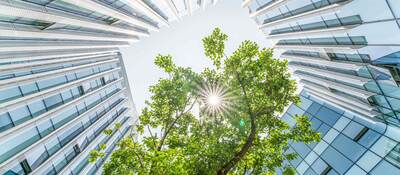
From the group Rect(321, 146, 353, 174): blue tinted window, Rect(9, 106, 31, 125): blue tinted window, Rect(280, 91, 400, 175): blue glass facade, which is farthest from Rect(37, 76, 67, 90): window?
Rect(321, 146, 353, 174): blue tinted window

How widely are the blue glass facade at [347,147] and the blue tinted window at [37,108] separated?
77.6 feet

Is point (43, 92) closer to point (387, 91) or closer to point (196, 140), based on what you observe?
point (196, 140)

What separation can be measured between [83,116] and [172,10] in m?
20.2

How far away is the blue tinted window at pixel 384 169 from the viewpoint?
64.9 feet

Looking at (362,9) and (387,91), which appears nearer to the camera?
(362,9)

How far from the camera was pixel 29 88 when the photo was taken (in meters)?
25.8

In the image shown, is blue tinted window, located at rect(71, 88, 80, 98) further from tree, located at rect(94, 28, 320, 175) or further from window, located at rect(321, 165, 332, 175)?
window, located at rect(321, 165, 332, 175)

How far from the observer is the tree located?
14742mm

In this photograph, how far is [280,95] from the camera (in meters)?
16.5

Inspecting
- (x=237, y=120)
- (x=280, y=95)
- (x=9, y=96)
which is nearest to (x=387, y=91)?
(x=280, y=95)

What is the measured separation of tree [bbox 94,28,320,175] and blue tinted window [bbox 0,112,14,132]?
35.8 ft

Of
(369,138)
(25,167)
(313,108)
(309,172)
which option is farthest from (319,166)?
(25,167)

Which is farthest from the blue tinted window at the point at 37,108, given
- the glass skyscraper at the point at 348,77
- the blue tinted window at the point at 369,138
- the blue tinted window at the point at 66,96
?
the blue tinted window at the point at 369,138

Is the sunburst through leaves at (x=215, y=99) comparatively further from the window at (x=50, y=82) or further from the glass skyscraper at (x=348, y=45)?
the window at (x=50, y=82)
